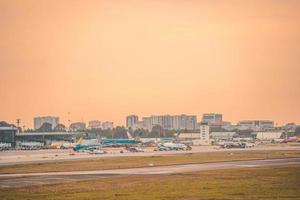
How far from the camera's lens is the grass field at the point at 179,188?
186 ft

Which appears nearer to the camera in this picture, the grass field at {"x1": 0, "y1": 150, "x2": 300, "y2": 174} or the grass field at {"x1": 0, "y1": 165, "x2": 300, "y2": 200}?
the grass field at {"x1": 0, "y1": 165, "x2": 300, "y2": 200}

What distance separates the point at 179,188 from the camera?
6300 centimetres

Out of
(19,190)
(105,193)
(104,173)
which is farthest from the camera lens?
(104,173)

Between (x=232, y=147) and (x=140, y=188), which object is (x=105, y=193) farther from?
(x=232, y=147)

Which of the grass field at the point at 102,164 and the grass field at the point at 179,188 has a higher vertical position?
the grass field at the point at 179,188

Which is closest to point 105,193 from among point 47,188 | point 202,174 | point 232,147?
point 47,188

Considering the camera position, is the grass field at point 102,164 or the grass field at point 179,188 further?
the grass field at point 102,164

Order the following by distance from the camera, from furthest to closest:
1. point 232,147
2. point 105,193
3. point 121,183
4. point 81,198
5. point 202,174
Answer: point 232,147
point 202,174
point 121,183
point 105,193
point 81,198

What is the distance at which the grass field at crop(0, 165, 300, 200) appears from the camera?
186 ft

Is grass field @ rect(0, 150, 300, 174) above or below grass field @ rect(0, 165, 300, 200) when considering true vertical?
below

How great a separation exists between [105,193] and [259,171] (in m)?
29.8

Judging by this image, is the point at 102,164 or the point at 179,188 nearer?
the point at 179,188

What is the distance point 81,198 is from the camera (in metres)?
56.8

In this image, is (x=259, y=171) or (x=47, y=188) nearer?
A: (x=47, y=188)
